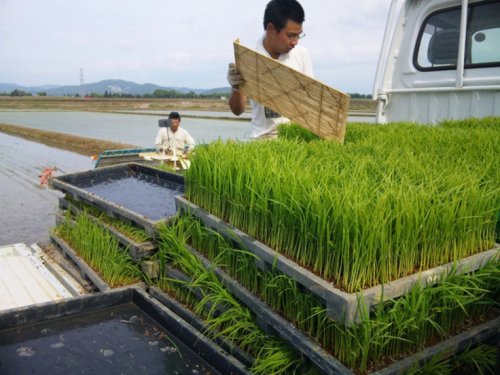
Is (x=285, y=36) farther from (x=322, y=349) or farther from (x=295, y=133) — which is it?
(x=322, y=349)

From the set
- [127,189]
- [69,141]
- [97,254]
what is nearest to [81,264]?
[97,254]

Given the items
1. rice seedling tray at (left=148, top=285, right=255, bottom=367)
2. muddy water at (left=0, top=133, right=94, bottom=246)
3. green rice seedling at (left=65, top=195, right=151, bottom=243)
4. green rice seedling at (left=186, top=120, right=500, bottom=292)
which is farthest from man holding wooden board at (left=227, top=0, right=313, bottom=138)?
muddy water at (left=0, top=133, right=94, bottom=246)

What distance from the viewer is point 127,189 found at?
505 centimetres

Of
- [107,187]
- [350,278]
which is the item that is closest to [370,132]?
[350,278]

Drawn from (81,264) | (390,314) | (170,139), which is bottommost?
(81,264)

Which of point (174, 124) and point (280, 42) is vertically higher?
point (280, 42)

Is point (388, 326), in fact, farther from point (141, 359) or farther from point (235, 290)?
point (141, 359)

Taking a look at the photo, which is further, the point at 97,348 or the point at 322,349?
the point at 97,348

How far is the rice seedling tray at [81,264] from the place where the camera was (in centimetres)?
347

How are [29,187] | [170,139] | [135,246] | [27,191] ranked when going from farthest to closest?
[29,187] → [27,191] → [170,139] → [135,246]

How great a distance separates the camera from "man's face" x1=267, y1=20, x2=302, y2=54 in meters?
3.95

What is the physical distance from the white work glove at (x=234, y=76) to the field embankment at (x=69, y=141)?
13.7 metres

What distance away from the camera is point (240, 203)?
2.50m

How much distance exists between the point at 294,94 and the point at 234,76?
669mm
